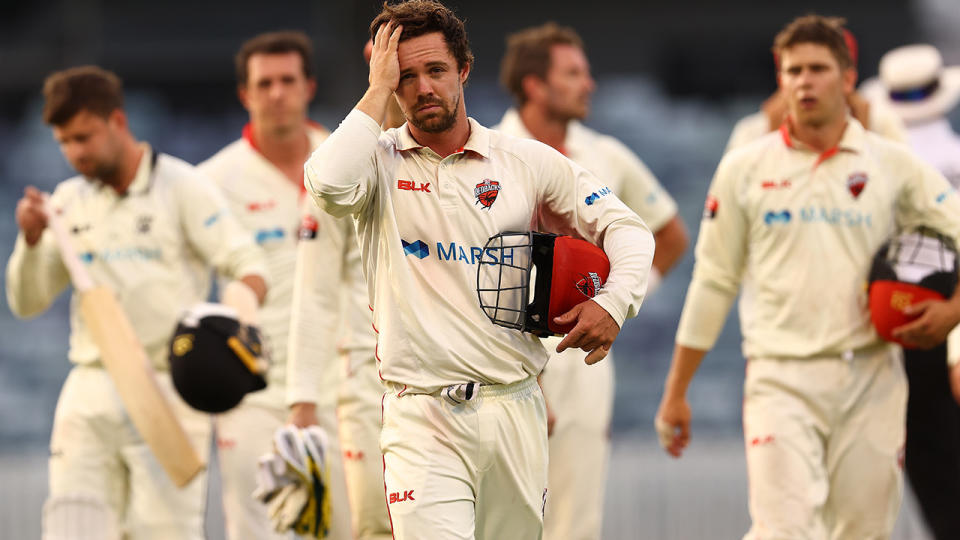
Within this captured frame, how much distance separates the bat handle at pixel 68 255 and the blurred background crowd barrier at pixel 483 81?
8402 millimetres

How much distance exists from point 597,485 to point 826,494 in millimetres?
1563

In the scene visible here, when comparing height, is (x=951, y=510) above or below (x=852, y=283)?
below

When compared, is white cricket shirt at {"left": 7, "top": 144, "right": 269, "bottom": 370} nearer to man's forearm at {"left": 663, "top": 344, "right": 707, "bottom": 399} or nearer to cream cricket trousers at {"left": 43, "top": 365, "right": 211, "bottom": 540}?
cream cricket trousers at {"left": 43, "top": 365, "right": 211, "bottom": 540}

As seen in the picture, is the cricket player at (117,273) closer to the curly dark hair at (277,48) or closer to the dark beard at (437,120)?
the curly dark hair at (277,48)

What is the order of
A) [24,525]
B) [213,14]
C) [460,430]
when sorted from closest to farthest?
1. [460,430]
2. [24,525]
3. [213,14]

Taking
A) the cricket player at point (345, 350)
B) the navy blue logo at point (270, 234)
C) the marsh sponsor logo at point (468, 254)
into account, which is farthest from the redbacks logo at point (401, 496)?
the navy blue logo at point (270, 234)

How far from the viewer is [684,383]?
630 centimetres

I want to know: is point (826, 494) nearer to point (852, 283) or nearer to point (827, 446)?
point (827, 446)

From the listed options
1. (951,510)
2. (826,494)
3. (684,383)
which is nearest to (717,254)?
(684,383)

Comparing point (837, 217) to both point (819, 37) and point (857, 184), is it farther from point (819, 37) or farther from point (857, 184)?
point (819, 37)

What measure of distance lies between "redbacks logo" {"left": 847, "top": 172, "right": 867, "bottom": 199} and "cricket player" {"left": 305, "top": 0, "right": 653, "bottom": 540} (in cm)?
170

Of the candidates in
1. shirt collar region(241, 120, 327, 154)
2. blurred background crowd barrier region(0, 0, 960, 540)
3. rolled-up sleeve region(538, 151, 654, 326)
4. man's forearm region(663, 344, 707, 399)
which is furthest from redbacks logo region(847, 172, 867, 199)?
blurred background crowd barrier region(0, 0, 960, 540)

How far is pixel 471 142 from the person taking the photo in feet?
15.1

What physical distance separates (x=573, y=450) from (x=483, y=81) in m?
8.55
